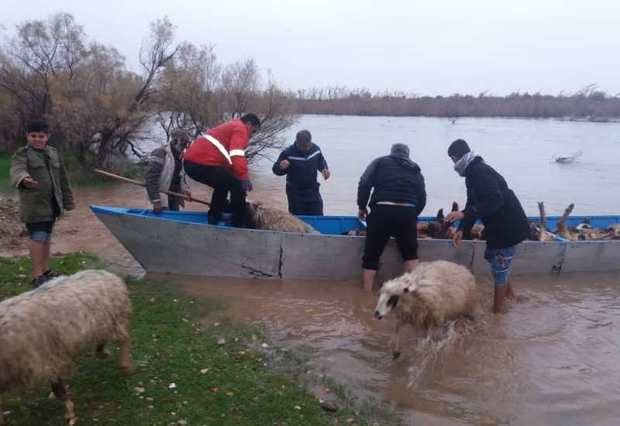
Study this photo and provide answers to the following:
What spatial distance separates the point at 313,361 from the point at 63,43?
715 inches

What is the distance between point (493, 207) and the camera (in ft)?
20.7

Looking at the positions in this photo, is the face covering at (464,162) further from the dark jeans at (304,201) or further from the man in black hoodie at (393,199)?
the dark jeans at (304,201)

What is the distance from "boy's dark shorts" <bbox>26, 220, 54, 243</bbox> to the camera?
6.33 metres

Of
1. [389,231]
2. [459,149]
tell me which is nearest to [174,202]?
[389,231]

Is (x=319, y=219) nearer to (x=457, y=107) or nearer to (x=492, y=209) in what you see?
(x=492, y=209)

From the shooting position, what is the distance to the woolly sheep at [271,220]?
26.0 ft

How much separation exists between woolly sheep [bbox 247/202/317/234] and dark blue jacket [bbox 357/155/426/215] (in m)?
1.40

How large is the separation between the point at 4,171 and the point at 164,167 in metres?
13.0

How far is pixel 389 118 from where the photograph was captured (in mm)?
58625

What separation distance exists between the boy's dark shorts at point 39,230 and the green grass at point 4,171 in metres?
10.7

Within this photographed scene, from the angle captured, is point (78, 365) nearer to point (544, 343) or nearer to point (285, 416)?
point (285, 416)

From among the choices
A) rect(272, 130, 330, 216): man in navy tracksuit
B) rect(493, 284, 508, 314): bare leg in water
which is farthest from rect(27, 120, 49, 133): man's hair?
rect(493, 284, 508, 314): bare leg in water

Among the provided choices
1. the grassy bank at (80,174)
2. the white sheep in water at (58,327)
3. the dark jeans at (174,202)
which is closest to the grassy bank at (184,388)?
the white sheep in water at (58,327)

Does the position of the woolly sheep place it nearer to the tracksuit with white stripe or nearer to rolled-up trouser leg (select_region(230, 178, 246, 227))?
rolled-up trouser leg (select_region(230, 178, 246, 227))
